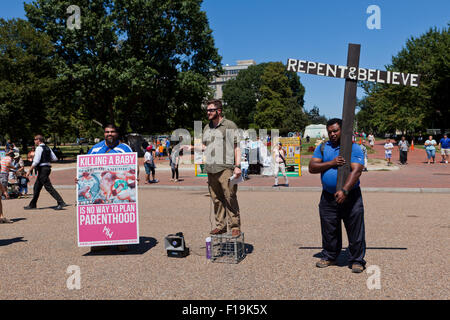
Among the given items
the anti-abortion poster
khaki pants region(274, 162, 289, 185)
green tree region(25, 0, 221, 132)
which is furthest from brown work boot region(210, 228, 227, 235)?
green tree region(25, 0, 221, 132)

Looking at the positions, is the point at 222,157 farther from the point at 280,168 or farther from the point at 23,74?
the point at 23,74

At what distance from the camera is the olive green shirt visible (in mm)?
5824

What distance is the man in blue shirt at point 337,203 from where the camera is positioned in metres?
4.66

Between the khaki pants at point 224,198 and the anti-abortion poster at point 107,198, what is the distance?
3.75 ft

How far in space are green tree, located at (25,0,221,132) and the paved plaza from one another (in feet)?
84.9

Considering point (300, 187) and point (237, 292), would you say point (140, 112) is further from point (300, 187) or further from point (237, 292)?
point (237, 292)

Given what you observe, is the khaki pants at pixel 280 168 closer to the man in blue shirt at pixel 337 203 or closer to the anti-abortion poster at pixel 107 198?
the anti-abortion poster at pixel 107 198

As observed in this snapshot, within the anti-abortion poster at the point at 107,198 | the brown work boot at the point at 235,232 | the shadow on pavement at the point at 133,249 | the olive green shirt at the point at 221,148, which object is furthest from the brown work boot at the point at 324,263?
the anti-abortion poster at the point at 107,198

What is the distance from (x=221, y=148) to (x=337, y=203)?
1855 millimetres

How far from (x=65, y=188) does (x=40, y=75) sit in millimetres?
22025

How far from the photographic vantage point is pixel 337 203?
4758mm

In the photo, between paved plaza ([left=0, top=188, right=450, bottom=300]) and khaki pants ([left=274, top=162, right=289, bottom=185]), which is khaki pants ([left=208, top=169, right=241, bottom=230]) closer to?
paved plaza ([left=0, top=188, right=450, bottom=300])

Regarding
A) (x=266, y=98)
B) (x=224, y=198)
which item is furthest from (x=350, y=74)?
(x=266, y=98)
